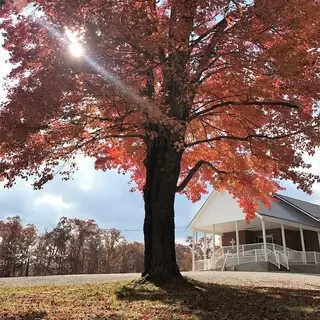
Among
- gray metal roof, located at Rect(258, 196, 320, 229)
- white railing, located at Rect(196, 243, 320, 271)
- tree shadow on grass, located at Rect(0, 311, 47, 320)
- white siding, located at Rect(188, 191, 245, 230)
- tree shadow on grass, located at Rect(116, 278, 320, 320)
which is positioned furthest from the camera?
white siding, located at Rect(188, 191, 245, 230)

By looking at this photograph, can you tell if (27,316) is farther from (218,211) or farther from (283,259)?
(218,211)

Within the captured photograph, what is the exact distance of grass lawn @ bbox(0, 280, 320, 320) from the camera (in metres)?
5.59

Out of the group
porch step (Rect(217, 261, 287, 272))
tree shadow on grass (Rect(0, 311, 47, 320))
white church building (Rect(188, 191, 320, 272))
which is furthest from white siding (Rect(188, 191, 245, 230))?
tree shadow on grass (Rect(0, 311, 47, 320))

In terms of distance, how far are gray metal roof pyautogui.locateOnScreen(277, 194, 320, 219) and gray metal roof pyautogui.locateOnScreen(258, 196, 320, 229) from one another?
2.12ft

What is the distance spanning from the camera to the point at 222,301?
6938 millimetres

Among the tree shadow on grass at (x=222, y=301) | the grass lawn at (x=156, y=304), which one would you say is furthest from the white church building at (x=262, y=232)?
the grass lawn at (x=156, y=304)

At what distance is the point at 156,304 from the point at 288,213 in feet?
72.4

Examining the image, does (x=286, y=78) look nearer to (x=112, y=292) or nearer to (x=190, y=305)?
(x=190, y=305)

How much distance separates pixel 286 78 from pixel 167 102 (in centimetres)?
313

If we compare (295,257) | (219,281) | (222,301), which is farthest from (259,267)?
(222,301)

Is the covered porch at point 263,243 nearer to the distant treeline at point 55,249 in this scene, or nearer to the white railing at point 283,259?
the white railing at point 283,259

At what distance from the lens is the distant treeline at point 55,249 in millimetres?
40375

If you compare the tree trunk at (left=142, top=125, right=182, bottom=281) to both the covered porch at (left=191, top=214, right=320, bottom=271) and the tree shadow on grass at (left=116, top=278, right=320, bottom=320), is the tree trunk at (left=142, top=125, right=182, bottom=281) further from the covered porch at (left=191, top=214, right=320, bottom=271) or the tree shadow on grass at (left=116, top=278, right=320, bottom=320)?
the covered porch at (left=191, top=214, right=320, bottom=271)

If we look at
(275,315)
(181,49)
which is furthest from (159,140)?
(275,315)
